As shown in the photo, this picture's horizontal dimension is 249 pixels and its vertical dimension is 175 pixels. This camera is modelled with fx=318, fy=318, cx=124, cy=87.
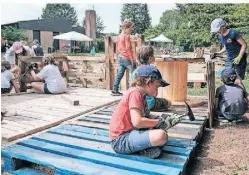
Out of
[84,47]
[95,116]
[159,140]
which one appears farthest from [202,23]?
[159,140]

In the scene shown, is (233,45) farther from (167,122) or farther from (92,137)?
(92,137)

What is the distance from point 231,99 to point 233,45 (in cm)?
134

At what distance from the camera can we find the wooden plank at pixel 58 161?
3.00m

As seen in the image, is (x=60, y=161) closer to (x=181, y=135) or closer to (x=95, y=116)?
(x=181, y=135)

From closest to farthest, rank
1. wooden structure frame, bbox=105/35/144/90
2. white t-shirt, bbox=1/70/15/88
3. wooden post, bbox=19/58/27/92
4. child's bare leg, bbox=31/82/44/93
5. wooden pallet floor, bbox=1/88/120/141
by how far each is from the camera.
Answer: wooden pallet floor, bbox=1/88/120/141, white t-shirt, bbox=1/70/15/88, child's bare leg, bbox=31/82/44/93, wooden post, bbox=19/58/27/92, wooden structure frame, bbox=105/35/144/90

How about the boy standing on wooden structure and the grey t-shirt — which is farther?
the boy standing on wooden structure

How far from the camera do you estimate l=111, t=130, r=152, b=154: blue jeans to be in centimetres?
324

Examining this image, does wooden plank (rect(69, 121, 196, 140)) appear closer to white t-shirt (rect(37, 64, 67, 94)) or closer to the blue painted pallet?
the blue painted pallet

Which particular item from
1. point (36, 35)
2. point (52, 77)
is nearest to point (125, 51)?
point (52, 77)

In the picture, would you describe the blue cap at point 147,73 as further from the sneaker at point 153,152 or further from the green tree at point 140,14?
the green tree at point 140,14

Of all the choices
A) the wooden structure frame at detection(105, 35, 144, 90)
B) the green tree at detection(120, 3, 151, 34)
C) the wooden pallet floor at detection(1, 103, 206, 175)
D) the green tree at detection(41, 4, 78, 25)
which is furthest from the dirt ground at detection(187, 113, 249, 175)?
the green tree at detection(41, 4, 78, 25)

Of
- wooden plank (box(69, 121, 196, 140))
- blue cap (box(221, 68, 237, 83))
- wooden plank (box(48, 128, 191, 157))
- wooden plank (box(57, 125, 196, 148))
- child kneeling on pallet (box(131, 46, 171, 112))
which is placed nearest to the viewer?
wooden plank (box(48, 128, 191, 157))

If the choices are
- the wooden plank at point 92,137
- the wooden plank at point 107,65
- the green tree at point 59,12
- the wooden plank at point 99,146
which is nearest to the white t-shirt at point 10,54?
the wooden plank at point 107,65

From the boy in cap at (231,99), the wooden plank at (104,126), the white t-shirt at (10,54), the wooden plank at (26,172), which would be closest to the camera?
the wooden plank at (26,172)
